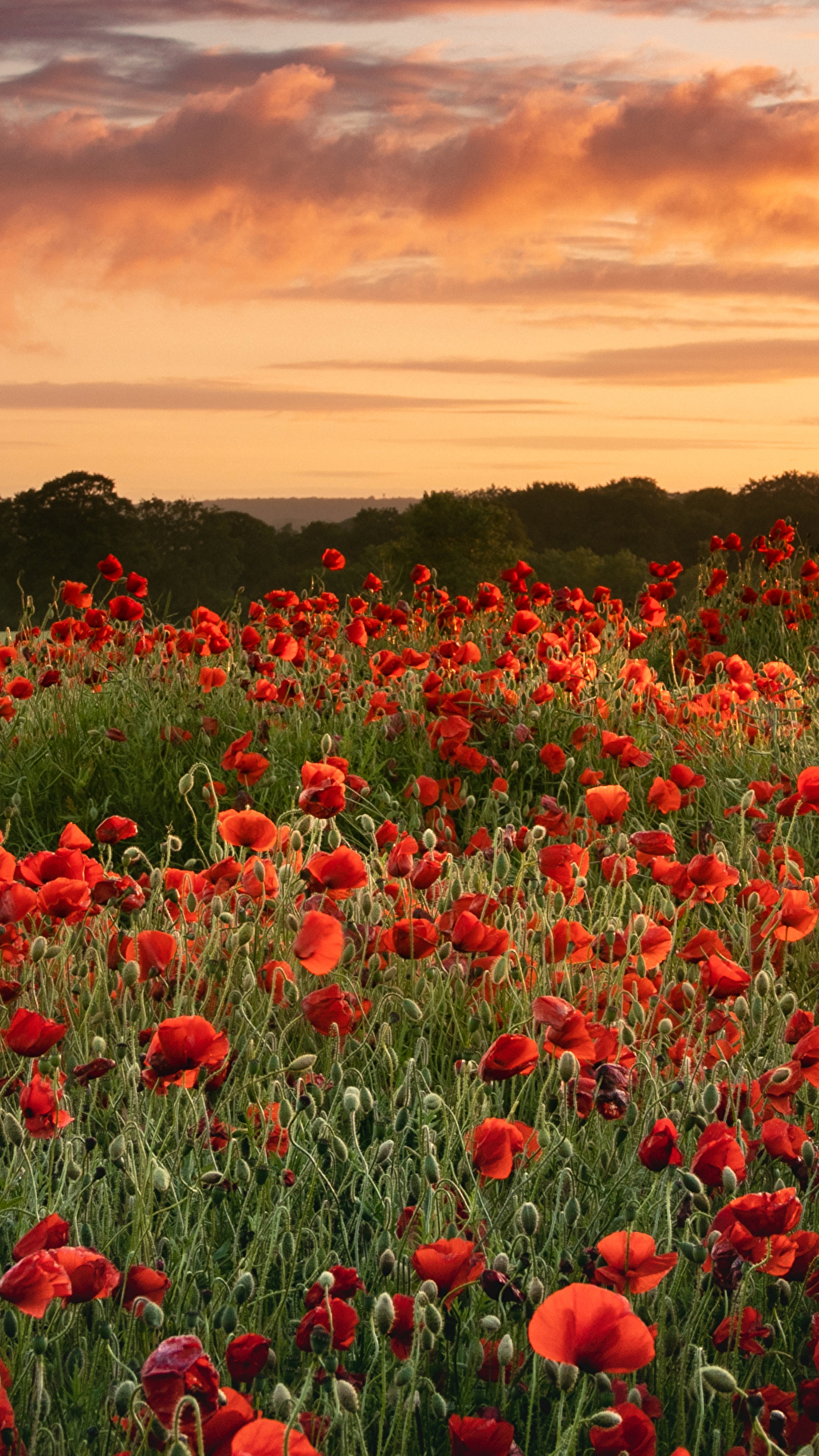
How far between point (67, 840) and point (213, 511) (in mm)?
24795

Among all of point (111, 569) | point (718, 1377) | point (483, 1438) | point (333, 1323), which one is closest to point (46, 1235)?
point (333, 1323)

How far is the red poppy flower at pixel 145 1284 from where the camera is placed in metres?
1.77

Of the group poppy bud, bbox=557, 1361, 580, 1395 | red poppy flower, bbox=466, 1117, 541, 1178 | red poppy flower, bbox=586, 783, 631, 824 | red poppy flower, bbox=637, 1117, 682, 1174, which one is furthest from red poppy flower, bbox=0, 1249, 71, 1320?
red poppy flower, bbox=586, 783, 631, 824

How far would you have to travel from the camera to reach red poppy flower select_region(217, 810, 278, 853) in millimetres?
2945

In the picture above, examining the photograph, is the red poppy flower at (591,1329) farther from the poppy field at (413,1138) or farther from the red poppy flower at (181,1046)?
the red poppy flower at (181,1046)

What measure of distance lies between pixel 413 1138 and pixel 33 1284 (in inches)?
46.1

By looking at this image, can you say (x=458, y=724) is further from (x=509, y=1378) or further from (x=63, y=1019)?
(x=509, y=1378)

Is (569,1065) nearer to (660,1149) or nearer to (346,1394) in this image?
(660,1149)

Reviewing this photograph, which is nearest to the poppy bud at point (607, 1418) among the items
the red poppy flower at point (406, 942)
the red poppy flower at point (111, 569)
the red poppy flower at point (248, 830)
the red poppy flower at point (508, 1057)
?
the red poppy flower at point (508, 1057)

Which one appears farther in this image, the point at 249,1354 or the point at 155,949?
the point at 155,949

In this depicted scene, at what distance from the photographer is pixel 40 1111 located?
2.17 metres

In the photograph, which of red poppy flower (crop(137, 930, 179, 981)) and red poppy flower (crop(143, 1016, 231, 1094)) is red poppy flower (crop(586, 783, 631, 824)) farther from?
red poppy flower (crop(143, 1016, 231, 1094))

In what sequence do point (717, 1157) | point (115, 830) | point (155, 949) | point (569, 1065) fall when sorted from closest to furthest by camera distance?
point (717, 1157)
point (569, 1065)
point (155, 949)
point (115, 830)

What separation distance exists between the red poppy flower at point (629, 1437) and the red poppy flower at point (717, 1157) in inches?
16.1
